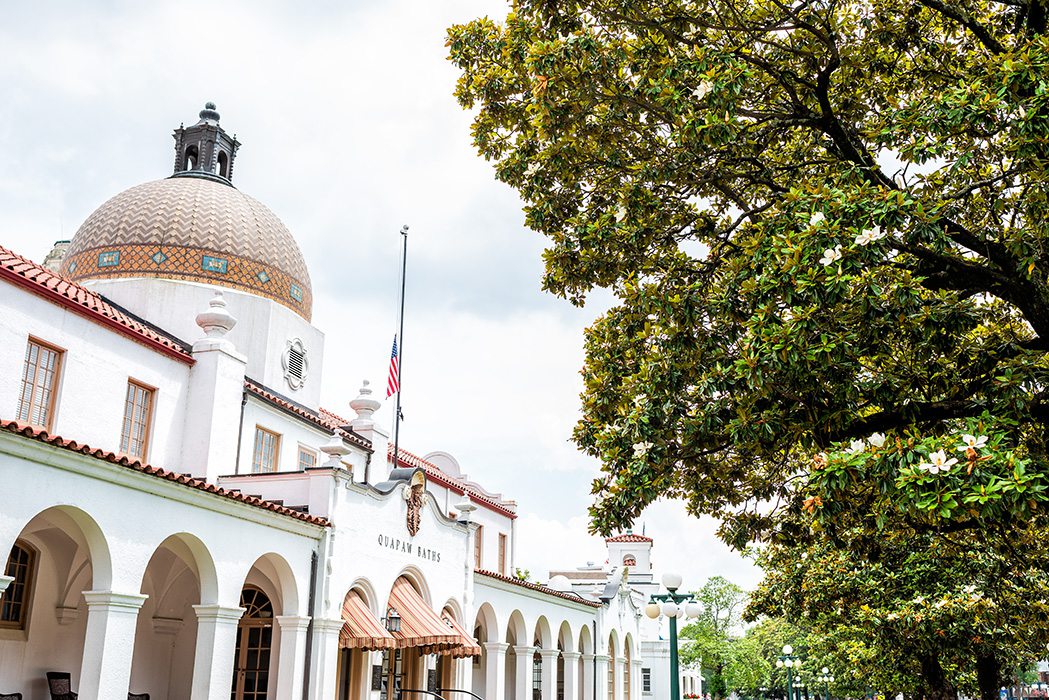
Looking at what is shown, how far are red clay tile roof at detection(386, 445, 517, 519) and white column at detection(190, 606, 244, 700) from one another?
13.1 metres

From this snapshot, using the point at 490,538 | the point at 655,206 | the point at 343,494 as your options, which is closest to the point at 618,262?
the point at 655,206

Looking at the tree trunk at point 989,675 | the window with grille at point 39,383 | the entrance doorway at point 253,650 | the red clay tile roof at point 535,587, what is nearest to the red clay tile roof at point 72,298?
the window with grille at point 39,383

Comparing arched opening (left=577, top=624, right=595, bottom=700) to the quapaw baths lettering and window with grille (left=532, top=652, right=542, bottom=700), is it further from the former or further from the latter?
the quapaw baths lettering

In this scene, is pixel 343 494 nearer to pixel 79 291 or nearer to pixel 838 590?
pixel 79 291

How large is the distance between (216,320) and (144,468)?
669 centimetres

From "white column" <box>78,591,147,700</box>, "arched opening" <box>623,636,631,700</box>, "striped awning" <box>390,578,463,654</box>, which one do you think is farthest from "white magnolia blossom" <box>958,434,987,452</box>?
"arched opening" <box>623,636,631,700</box>

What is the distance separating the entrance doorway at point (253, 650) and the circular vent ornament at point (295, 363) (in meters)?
6.58

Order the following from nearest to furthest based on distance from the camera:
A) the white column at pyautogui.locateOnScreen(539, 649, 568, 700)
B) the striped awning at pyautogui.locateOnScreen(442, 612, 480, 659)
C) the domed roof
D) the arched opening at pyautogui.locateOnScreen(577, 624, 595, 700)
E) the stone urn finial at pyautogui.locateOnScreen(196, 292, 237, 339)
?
the stone urn finial at pyautogui.locateOnScreen(196, 292, 237, 339) < the striped awning at pyautogui.locateOnScreen(442, 612, 480, 659) < the domed roof < the white column at pyautogui.locateOnScreen(539, 649, 568, 700) < the arched opening at pyautogui.locateOnScreen(577, 624, 595, 700)

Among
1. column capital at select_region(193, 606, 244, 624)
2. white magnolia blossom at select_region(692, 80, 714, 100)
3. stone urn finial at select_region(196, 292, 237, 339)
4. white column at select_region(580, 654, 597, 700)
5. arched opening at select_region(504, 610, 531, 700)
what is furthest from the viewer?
white column at select_region(580, 654, 597, 700)

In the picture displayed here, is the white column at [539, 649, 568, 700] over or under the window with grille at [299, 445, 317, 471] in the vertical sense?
under

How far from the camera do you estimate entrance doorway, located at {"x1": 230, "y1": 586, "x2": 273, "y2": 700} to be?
17172mm

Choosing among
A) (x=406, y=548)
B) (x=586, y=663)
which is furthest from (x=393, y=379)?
(x=586, y=663)

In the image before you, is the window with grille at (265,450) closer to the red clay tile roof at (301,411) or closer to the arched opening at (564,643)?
the red clay tile roof at (301,411)

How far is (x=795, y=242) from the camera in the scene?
878cm
